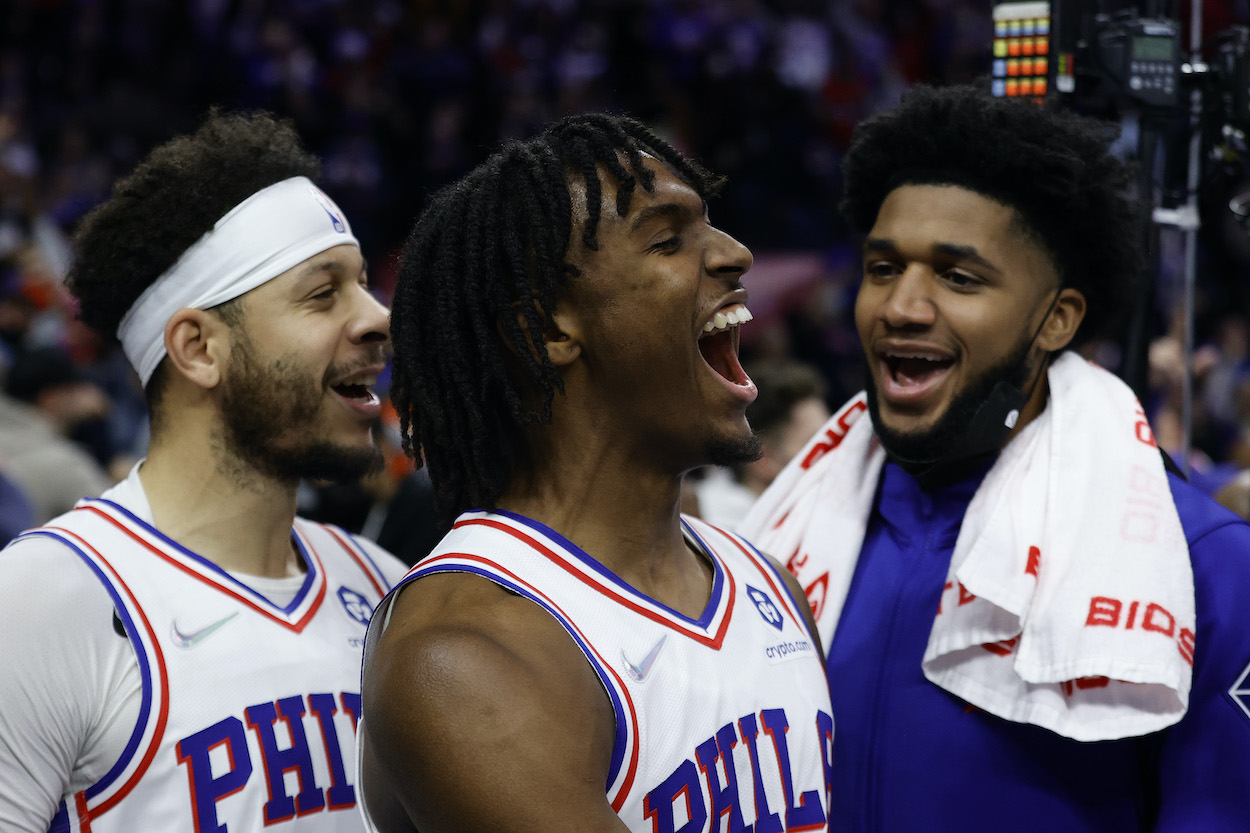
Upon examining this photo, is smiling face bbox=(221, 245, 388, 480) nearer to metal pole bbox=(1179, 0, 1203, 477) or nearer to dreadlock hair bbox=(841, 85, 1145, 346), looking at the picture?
dreadlock hair bbox=(841, 85, 1145, 346)

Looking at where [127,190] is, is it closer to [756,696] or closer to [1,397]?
[756,696]

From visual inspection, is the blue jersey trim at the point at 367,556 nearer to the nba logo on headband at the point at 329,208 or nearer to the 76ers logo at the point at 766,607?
the nba logo on headband at the point at 329,208

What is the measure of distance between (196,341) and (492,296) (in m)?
0.90

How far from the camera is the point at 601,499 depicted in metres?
2.09

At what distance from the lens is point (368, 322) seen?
2.69 meters

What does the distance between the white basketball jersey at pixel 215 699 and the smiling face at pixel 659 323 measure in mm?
801

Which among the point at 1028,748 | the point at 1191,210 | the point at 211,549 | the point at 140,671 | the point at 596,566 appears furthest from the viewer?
the point at 1191,210

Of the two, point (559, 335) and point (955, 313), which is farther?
point (955, 313)

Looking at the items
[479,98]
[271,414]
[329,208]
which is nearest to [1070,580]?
[271,414]

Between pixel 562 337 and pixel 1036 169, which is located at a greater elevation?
pixel 1036 169

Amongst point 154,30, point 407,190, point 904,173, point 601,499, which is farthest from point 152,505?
point 154,30

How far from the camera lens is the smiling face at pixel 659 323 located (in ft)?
6.70

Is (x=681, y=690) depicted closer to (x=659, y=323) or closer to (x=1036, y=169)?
(x=659, y=323)

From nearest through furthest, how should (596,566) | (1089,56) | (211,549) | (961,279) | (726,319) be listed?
(596,566) < (726,319) < (211,549) < (961,279) < (1089,56)
